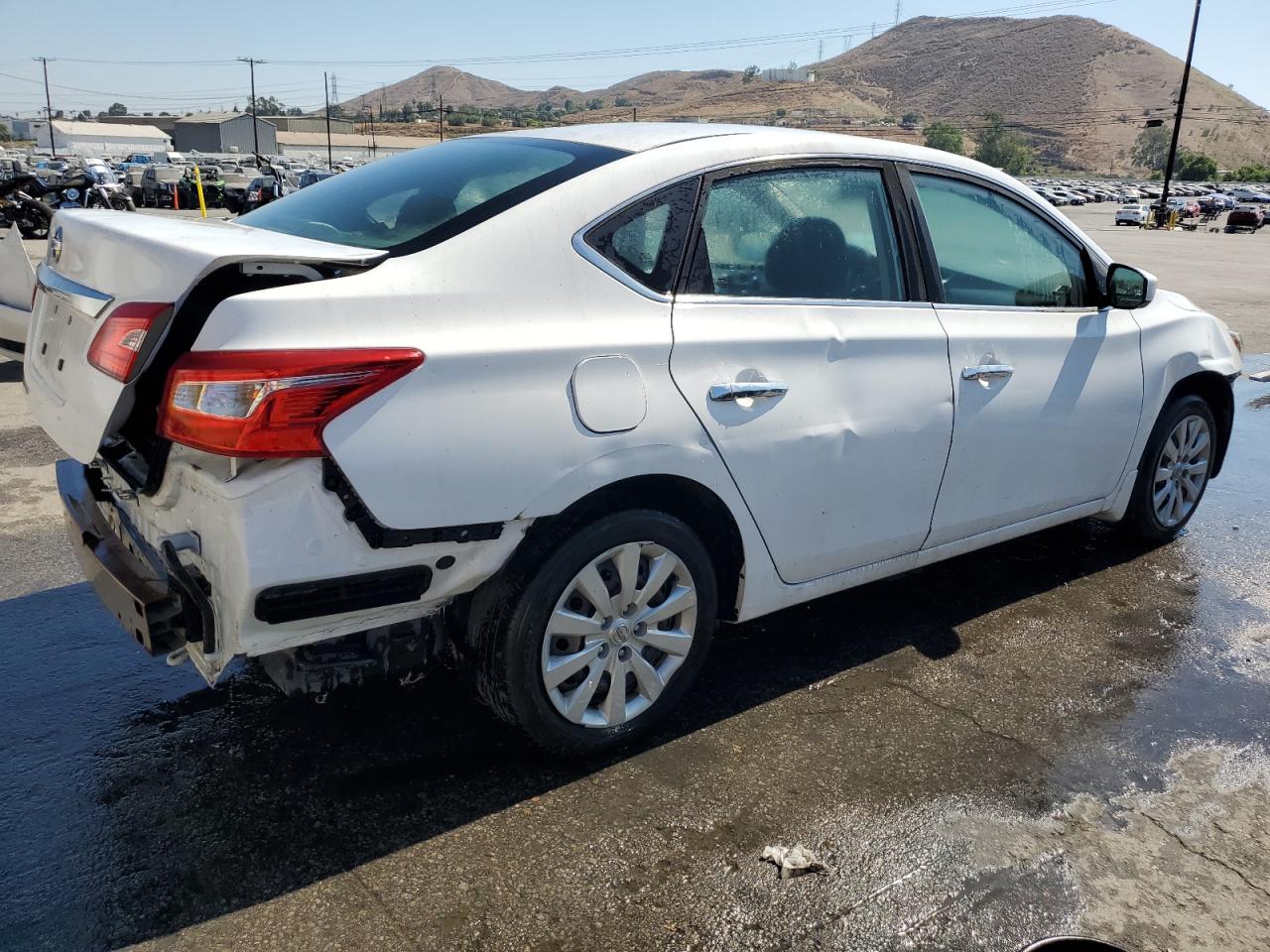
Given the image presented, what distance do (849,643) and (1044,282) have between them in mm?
1631

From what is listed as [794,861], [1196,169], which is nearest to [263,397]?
[794,861]

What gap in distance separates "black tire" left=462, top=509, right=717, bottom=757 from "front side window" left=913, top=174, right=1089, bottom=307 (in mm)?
1525

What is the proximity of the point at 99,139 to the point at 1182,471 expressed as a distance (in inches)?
4715

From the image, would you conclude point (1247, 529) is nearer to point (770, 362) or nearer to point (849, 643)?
point (849, 643)

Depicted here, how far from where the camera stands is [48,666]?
3389 mm

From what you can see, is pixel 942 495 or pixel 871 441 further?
pixel 942 495

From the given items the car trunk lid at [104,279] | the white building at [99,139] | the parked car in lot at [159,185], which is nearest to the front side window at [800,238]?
the car trunk lid at [104,279]

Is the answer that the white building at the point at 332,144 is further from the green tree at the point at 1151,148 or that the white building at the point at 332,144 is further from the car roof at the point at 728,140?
the green tree at the point at 1151,148

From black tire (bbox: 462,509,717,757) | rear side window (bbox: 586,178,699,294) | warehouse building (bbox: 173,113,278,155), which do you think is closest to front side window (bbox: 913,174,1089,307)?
rear side window (bbox: 586,178,699,294)

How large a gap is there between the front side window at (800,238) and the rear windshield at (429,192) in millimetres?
386

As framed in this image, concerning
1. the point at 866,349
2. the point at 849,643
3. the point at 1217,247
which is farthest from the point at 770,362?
the point at 1217,247

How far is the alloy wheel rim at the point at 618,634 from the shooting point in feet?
8.98

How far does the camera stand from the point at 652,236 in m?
2.83

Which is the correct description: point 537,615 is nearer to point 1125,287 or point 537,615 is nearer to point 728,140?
point 728,140
